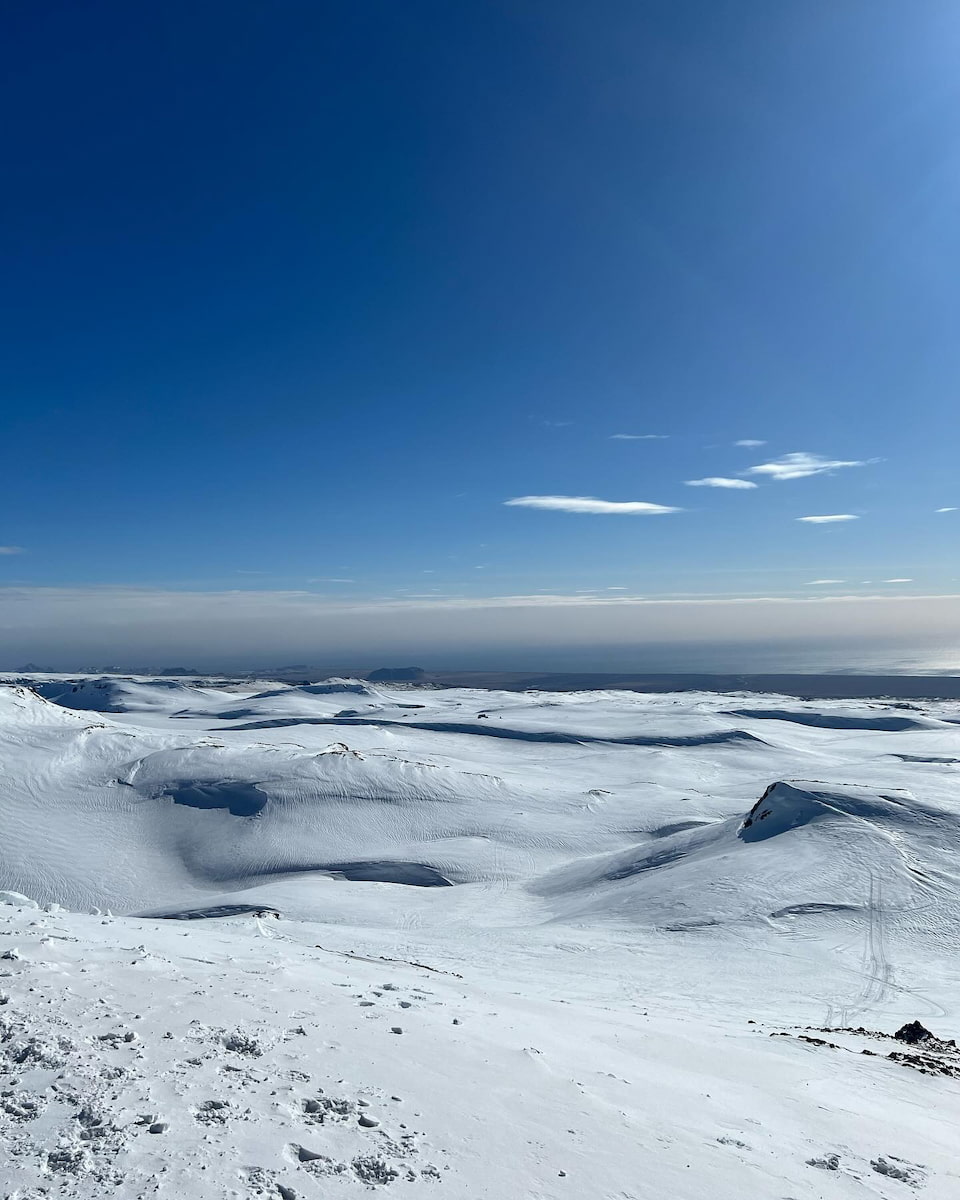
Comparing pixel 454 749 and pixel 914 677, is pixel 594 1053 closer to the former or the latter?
pixel 454 749

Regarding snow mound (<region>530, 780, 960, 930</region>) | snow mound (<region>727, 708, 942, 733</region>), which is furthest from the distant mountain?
snow mound (<region>530, 780, 960, 930</region>)

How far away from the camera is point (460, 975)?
11.8 metres

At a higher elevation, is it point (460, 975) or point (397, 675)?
point (460, 975)

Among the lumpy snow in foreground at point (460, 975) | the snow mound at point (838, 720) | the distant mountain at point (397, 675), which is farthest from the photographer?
the distant mountain at point (397, 675)

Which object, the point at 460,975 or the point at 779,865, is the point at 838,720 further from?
the point at 460,975

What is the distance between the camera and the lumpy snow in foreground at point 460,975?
4.86 metres

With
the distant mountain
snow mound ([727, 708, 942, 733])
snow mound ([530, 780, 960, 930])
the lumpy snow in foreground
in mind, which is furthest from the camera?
the distant mountain

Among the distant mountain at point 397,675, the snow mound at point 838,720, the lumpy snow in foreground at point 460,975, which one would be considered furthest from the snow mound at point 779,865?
the distant mountain at point 397,675

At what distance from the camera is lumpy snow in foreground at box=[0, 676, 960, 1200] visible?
4855mm

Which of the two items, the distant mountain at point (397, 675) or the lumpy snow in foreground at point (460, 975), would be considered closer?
the lumpy snow in foreground at point (460, 975)

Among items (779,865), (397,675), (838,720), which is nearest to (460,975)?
(779,865)

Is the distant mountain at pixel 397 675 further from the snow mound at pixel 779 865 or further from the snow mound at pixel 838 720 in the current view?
the snow mound at pixel 779 865

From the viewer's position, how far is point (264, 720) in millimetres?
60781

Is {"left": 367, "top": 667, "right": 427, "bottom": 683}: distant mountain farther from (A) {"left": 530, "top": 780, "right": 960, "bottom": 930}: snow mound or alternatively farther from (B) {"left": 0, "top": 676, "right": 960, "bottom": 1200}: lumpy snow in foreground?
(A) {"left": 530, "top": 780, "right": 960, "bottom": 930}: snow mound
